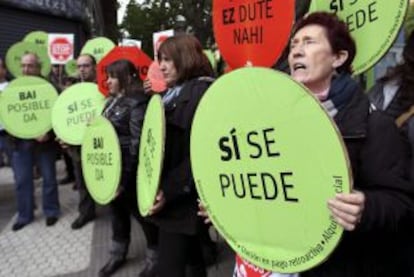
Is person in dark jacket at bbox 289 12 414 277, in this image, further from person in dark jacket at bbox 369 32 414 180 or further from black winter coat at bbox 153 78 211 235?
black winter coat at bbox 153 78 211 235

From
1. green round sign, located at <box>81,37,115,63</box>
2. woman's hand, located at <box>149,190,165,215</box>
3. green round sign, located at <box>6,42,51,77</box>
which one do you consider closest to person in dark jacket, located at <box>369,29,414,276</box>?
woman's hand, located at <box>149,190,165,215</box>

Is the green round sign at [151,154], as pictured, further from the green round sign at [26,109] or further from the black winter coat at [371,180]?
the green round sign at [26,109]

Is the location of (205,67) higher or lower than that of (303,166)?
higher

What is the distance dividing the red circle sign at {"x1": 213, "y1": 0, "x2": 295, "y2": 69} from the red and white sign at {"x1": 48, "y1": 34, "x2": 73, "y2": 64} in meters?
7.11

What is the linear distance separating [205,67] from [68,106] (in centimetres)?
234

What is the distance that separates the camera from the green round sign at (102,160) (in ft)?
10.8

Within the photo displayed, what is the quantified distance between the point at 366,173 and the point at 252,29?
130 centimetres

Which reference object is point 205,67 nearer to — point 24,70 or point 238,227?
point 238,227

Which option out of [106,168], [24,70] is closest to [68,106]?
[24,70]

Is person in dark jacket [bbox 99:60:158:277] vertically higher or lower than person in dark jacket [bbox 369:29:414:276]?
lower

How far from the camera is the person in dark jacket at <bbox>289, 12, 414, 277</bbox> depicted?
1.69 m

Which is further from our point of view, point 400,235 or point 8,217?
point 8,217

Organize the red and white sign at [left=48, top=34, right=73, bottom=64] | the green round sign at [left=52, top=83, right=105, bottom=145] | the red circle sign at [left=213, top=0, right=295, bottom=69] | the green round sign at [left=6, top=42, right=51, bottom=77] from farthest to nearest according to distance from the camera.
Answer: the red and white sign at [left=48, top=34, right=73, bottom=64]
the green round sign at [left=6, top=42, right=51, bottom=77]
the green round sign at [left=52, top=83, right=105, bottom=145]
the red circle sign at [left=213, top=0, right=295, bottom=69]

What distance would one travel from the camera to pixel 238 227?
1798 millimetres
